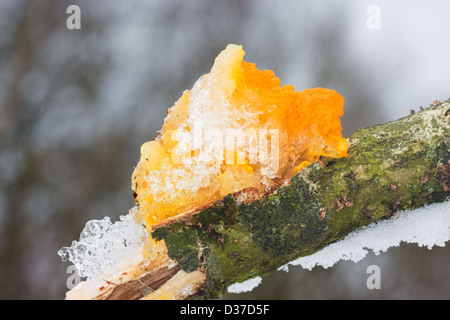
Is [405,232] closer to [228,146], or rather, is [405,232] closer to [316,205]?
[316,205]

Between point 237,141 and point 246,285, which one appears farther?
point 246,285

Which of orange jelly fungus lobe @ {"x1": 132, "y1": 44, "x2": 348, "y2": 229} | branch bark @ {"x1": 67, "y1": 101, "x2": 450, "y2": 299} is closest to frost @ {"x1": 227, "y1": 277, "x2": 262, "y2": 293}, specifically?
branch bark @ {"x1": 67, "y1": 101, "x2": 450, "y2": 299}

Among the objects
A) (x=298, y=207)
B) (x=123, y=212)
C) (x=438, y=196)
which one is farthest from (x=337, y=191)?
(x=123, y=212)

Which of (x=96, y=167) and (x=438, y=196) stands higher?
(x=96, y=167)

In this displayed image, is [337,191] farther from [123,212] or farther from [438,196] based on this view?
[123,212]

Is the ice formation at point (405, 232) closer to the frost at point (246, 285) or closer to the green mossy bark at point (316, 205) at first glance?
the green mossy bark at point (316, 205)

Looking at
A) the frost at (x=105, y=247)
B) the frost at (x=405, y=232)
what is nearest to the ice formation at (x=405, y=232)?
the frost at (x=405, y=232)

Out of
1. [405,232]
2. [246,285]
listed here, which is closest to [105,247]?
[246,285]
